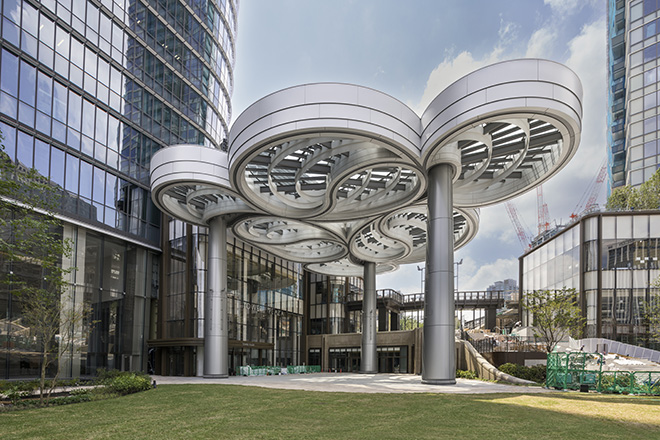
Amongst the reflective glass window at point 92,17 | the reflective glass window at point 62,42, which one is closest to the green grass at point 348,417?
the reflective glass window at point 62,42

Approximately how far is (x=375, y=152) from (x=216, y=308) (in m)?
16.1

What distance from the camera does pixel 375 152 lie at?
2780cm

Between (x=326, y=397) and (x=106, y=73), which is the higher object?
(x=106, y=73)

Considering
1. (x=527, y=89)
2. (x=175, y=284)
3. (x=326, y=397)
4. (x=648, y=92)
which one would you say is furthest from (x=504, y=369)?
(x=648, y=92)

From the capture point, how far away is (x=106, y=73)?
35.5 metres

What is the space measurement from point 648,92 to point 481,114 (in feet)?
217

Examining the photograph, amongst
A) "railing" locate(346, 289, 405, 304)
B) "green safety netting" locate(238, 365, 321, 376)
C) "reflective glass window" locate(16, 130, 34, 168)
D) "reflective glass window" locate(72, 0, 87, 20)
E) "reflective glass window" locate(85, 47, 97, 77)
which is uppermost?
"reflective glass window" locate(72, 0, 87, 20)

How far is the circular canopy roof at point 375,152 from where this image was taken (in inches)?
915

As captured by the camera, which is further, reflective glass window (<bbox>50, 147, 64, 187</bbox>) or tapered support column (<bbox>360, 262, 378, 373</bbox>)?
tapered support column (<bbox>360, 262, 378, 373</bbox>)

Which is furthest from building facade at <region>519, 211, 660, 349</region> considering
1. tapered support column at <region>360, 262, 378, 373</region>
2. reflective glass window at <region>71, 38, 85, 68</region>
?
reflective glass window at <region>71, 38, 85, 68</region>

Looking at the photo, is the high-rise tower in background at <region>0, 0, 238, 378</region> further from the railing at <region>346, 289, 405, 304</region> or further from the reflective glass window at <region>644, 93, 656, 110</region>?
the reflective glass window at <region>644, 93, 656, 110</region>

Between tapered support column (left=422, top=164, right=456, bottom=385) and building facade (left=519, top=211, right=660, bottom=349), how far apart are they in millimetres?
21517

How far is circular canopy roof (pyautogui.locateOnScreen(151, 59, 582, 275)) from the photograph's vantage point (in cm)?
2325

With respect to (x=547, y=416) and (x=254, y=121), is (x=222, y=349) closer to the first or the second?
(x=254, y=121)
